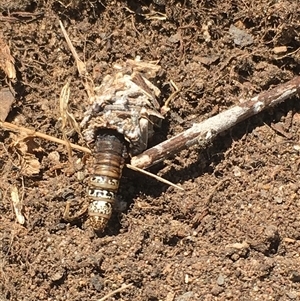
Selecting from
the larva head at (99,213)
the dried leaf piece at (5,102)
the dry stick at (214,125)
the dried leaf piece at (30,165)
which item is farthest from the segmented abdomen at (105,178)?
the dried leaf piece at (5,102)

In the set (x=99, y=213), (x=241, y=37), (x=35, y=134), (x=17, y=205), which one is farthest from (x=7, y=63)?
(x=241, y=37)

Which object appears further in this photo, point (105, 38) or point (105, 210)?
point (105, 38)

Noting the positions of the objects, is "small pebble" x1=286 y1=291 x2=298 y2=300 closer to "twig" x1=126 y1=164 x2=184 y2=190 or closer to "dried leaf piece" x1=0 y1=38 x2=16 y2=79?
"twig" x1=126 y1=164 x2=184 y2=190

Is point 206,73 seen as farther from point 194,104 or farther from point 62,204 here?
point 62,204

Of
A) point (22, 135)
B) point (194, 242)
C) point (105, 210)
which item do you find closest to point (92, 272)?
point (105, 210)

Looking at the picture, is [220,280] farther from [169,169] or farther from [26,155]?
[26,155]

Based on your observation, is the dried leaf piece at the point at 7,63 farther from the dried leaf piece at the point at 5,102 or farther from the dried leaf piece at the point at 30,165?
the dried leaf piece at the point at 30,165


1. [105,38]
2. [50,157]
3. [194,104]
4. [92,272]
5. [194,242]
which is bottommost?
[92,272]
